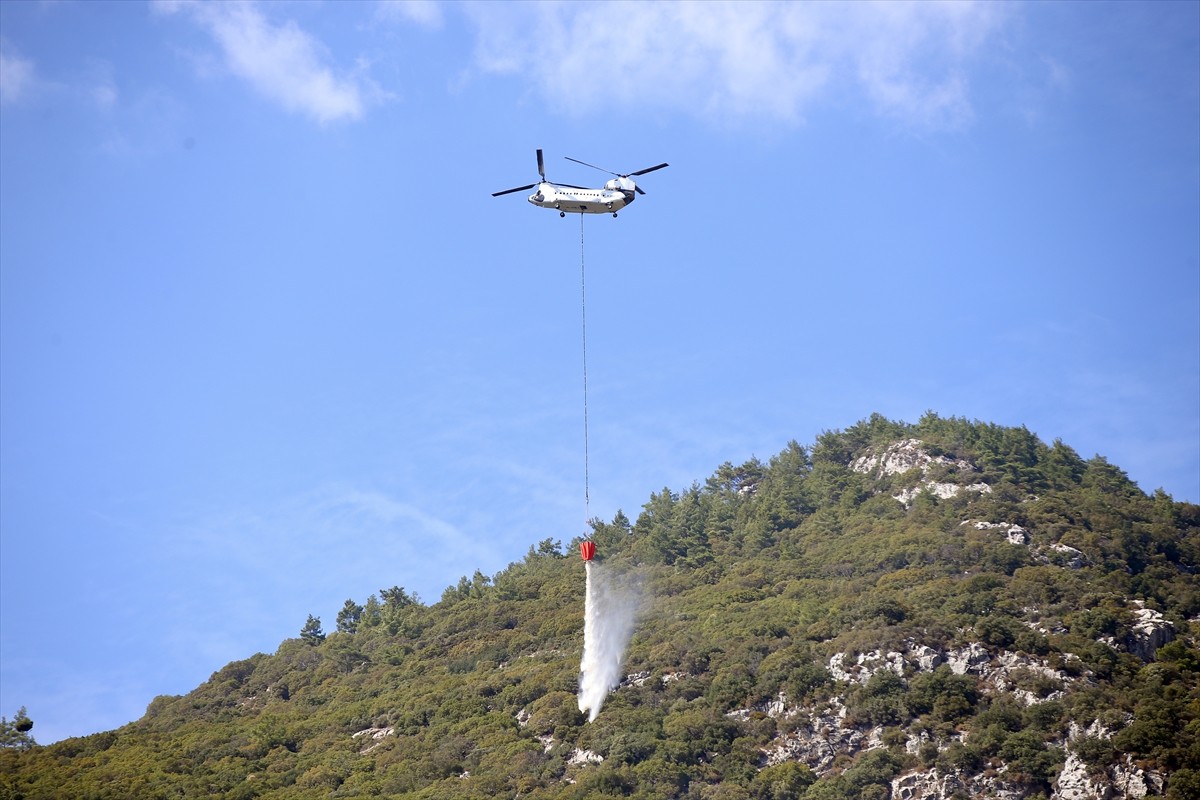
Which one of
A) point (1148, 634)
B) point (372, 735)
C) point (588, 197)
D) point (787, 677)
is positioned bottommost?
point (372, 735)

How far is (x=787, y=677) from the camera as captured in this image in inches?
3479

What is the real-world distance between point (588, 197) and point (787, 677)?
107ft

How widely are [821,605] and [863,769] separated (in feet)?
78.8

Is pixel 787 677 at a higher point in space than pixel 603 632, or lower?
lower

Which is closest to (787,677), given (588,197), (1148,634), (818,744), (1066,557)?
(818,744)

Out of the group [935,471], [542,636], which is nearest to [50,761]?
[542,636]

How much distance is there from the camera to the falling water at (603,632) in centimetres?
9281

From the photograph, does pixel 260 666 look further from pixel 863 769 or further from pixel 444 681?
pixel 863 769

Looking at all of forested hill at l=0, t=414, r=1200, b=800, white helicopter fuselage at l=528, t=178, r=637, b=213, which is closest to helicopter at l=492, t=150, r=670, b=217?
white helicopter fuselage at l=528, t=178, r=637, b=213

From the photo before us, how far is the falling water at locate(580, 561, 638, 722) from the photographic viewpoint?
92812 millimetres

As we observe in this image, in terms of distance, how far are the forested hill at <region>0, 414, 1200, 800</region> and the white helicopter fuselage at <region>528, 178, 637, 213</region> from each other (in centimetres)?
3142

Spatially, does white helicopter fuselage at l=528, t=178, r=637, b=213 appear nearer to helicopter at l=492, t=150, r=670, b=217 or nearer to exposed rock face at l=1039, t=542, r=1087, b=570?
helicopter at l=492, t=150, r=670, b=217

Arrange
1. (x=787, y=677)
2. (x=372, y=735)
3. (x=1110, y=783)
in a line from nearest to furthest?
(x=1110, y=783) < (x=787, y=677) < (x=372, y=735)

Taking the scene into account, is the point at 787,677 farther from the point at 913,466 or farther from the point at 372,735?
the point at 913,466
